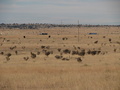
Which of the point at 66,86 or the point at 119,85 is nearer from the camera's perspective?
the point at 119,85

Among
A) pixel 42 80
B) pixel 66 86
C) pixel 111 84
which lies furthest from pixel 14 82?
pixel 111 84

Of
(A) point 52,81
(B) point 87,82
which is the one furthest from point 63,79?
(B) point 87,82

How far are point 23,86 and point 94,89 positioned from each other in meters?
3.88

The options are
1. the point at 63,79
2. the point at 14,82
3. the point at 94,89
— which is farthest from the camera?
the point at 63,79

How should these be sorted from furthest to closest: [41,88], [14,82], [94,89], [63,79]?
[63,79], [14,82], [41,88], [94,89]

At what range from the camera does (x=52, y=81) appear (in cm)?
1580

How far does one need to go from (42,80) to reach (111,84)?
13.1 ft

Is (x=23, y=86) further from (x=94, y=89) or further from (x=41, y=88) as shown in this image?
(x=94, y=89)

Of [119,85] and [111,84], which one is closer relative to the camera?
[119,85]

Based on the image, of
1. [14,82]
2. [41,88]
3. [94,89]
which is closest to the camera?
[94,89]

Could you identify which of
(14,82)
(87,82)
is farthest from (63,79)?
(14,82)

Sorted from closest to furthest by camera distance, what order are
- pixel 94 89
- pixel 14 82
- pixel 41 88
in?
1. pixel 94 89
2. pixel 41 88
3. pixel 14 82

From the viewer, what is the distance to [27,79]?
16547mm

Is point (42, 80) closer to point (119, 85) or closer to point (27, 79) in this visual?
point (27, 79)
